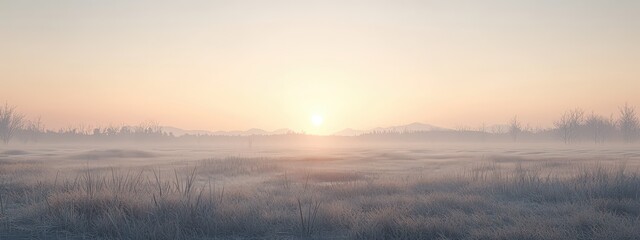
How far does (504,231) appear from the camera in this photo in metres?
7.12

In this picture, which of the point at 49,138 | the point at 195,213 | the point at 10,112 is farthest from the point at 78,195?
the point at 49,138

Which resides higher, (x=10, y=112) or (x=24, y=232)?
(x=10, y=112)

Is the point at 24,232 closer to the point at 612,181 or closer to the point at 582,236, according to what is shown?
the point at 582,236

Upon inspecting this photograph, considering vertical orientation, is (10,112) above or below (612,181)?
above

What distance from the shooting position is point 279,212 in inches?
366

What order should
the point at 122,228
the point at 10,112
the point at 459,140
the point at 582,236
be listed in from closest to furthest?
the point at 582,236 → the point at 122,228 → the point at 10,112 → the point at 459,140

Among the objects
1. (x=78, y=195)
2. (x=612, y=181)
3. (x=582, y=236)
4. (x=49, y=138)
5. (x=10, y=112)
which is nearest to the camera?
(x=582, y=236)

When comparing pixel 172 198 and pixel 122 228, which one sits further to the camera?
pixel 172 198

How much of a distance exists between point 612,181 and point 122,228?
12389mm

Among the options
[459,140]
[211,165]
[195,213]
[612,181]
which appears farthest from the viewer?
[459,140]

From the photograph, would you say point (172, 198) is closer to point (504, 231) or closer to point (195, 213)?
point (195, 213)

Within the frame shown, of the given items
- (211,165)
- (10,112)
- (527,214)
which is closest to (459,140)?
(10,112)

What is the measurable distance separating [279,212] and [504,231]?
14.4 feet

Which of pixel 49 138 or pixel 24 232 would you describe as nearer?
pixel 24 232
